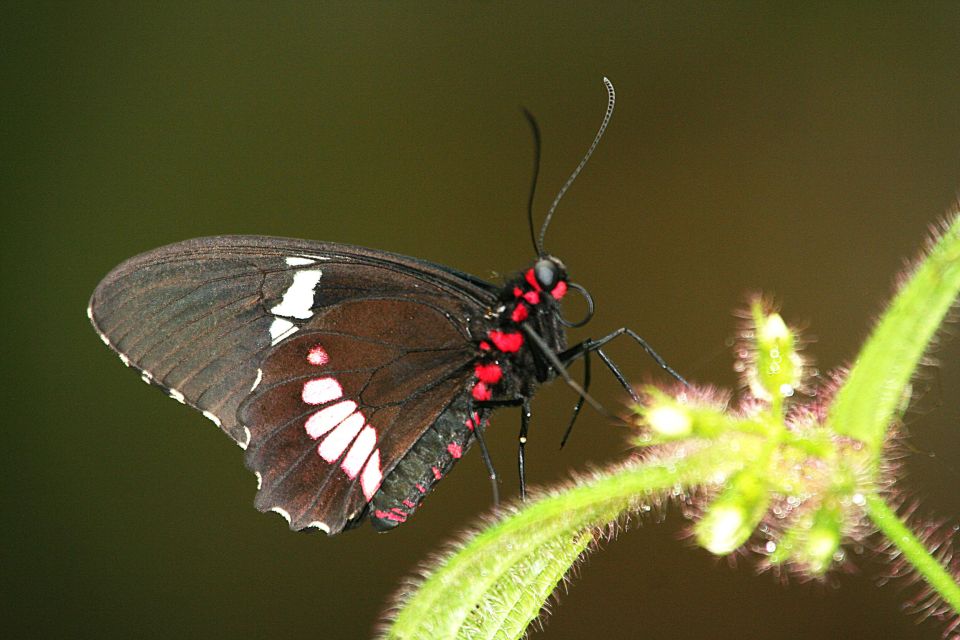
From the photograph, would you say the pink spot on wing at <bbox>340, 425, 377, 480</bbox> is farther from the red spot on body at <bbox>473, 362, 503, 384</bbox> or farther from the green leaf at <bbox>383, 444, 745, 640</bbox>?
the green leaf at <bbox>383, 444, 745, 640</bbox>

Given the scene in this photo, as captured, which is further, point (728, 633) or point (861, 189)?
point (861, 189)

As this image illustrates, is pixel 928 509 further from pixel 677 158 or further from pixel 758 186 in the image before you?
pixel 677 158

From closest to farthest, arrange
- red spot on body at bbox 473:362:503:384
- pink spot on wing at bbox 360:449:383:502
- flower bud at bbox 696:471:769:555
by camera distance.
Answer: flower bud at bbox 696:471:769:555, pink spot on wing at bbox 360:449:383:502, red spot on body at bbox 473:362:503:384

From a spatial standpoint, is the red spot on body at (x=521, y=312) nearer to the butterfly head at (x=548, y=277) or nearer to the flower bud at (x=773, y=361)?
the butterfly head at (x=548, y=277)

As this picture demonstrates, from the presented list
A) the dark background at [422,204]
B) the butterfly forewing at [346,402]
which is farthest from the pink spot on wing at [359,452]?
the dark background at [422,204]

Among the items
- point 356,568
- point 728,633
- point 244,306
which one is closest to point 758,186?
point 728,633

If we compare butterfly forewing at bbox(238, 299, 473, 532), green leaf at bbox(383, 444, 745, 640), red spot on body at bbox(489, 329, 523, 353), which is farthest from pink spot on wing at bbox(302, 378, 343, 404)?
green leaf at bbox(383, 444, 745, 640)

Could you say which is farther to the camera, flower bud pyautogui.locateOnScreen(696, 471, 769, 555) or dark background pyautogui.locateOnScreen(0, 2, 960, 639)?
dark background pyautogui.locateOnScreen(0, 2, 960, 639)
